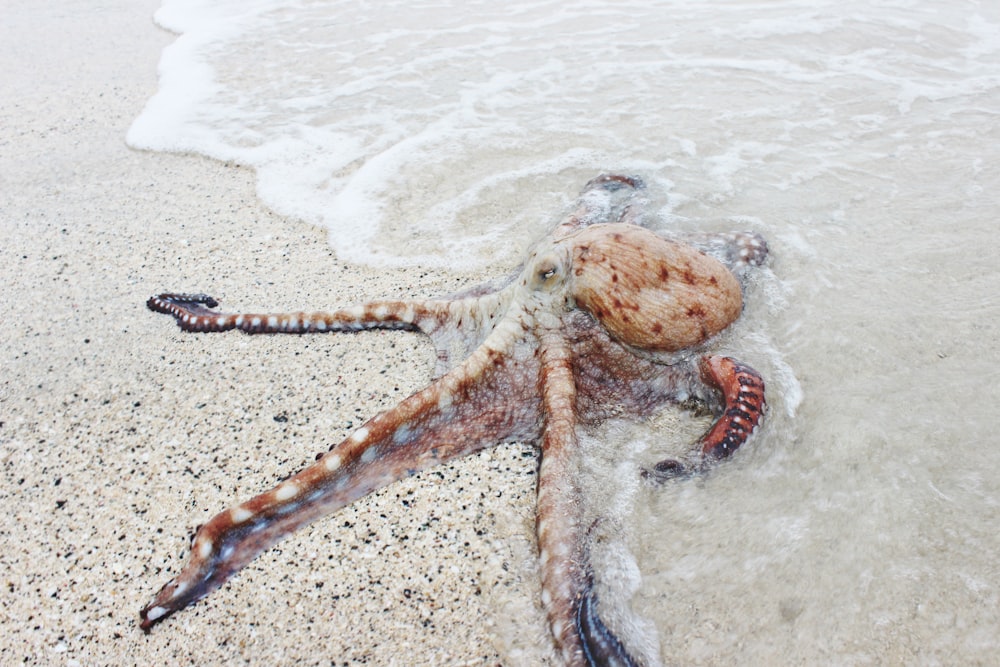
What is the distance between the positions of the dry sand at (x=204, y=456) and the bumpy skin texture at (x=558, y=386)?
0.41 feet

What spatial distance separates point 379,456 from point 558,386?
815 mm

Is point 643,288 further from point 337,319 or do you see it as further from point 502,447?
point 337,319

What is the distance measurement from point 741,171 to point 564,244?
255cm

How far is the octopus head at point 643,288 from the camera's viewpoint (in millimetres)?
2787

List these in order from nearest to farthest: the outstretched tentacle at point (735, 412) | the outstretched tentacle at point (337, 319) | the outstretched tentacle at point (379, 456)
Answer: the outstretched tentacle at point (379, 456)
the outstretched tentacle at point (735, 412)
the outstretched tentacle at point (337, 319)

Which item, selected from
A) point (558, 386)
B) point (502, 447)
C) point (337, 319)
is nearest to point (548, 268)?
point (558, 386)

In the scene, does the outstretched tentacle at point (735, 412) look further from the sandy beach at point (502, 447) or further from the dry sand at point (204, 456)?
the dry sand at point (204, 456)

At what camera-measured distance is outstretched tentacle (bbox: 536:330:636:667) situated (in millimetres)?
2029

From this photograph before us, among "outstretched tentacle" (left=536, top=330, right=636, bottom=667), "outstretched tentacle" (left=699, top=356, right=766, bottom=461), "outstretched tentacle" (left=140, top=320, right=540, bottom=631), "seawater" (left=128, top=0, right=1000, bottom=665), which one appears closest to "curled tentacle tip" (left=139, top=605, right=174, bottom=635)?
"outstretched tentacle" (left=140, top=320, right=540, bottom=631)

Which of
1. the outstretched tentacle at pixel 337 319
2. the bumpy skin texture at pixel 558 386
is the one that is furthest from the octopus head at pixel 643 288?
the outstretched tentacle at pixel 337 319

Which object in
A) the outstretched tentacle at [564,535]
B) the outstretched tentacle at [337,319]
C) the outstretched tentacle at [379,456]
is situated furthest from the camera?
the outstretched tentacle at [337,319]

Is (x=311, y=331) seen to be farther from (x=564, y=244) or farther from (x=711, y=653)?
(x=711, y=653)

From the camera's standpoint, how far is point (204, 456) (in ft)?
9.65

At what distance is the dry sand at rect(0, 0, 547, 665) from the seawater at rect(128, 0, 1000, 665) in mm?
373
